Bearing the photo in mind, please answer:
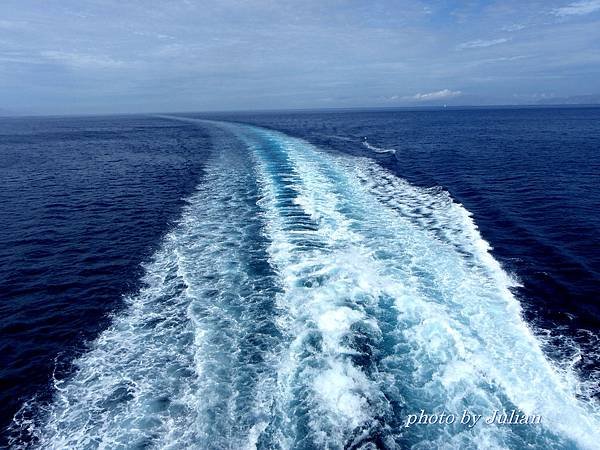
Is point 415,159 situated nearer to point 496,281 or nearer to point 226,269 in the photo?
point 496,281

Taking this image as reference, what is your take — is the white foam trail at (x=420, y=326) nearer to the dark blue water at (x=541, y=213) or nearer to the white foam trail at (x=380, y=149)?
the dark blue water at (x=541, y=213)

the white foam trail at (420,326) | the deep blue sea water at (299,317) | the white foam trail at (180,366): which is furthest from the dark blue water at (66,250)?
the white foam trail at (420,326)

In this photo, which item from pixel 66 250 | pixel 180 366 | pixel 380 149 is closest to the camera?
pixel 180 366

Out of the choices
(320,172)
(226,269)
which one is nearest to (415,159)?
(320,172)

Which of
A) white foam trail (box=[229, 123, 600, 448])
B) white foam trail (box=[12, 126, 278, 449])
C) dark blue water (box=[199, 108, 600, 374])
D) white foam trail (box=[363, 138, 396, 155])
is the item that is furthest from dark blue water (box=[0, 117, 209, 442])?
white foam trail (box=[363, 138, 396, 155])

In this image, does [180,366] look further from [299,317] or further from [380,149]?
[380,149]

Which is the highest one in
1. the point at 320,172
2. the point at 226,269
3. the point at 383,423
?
the point at 320,172

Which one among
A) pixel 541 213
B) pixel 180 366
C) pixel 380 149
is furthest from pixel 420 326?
pixel 380 149

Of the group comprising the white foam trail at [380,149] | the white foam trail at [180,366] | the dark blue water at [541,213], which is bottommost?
the white foam trail at [180,366]
